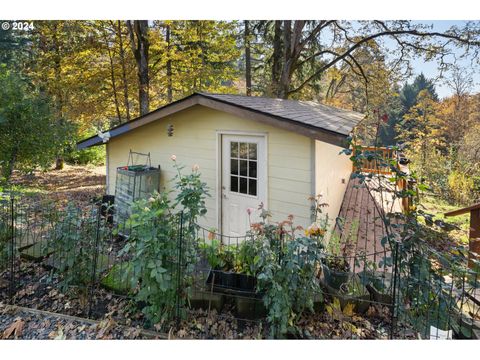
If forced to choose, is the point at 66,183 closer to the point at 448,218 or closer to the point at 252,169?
the point at 252,169

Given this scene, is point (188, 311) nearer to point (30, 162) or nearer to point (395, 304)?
point (395, 304)

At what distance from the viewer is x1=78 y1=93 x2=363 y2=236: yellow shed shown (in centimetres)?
429

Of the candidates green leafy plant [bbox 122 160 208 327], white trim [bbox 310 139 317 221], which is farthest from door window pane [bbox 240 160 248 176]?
green leafy plant [bbox 122 160 208 327]

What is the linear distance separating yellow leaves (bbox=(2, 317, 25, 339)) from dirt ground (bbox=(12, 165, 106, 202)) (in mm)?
5619

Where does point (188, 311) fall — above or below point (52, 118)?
below

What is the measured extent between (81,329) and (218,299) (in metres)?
1.28

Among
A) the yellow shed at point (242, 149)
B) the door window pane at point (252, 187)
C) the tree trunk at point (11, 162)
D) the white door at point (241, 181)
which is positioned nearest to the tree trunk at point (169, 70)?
the tree trunk at point (11, 162)

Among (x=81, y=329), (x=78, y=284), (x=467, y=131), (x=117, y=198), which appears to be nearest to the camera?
(x=81, y=329)

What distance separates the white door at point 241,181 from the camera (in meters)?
4.73

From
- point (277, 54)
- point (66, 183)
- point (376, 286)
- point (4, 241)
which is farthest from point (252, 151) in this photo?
point (277, 54)

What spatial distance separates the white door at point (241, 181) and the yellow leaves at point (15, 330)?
294 cm

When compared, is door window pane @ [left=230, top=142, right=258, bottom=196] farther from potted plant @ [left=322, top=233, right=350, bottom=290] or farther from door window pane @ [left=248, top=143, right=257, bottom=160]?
potted plant @ [left=322, top=233, right=350, bottom=290]
